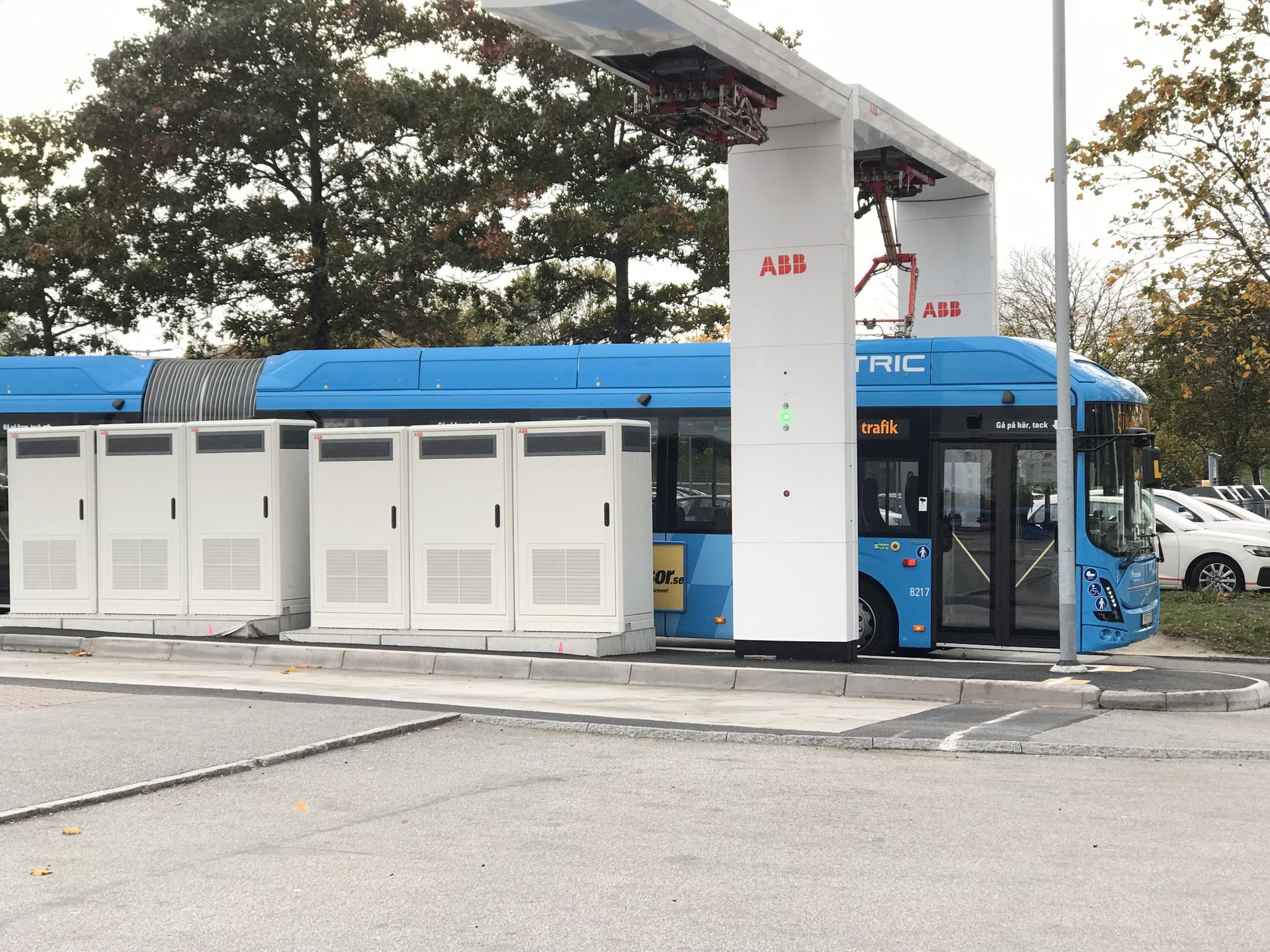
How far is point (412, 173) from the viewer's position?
102ft

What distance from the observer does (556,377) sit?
52.6ft

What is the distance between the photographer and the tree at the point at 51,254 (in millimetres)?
32875

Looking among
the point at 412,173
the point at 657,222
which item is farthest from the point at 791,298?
the point at 412,173

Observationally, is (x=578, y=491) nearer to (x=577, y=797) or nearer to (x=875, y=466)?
(x=875, y=466)

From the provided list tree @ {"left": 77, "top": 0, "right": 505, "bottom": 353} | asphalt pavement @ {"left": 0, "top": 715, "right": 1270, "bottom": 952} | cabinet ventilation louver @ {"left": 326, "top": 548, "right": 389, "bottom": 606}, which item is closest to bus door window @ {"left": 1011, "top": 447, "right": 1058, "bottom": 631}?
asphalt pavement @ {"left": 0, "top": 715, "right": 1270, "bottom": 952}

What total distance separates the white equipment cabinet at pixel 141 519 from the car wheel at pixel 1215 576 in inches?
611

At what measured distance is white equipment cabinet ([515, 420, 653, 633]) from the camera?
47.0 feet

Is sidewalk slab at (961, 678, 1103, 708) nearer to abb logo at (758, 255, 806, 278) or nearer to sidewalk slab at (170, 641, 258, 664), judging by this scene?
abb logo at (758, 255, 806, 278)

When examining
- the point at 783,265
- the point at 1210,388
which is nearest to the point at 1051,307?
the point at 1210,388

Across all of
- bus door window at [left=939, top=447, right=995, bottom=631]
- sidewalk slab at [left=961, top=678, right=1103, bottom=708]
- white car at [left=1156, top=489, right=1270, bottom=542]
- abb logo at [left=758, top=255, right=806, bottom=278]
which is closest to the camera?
sidewalk slab at [left=961, top=678, right=1103, bottom=708]

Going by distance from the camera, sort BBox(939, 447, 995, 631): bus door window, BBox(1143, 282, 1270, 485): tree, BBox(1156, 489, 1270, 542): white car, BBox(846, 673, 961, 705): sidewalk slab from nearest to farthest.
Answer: BBox(846, 673, 961, 705): sidewalk slab → BBox(939, 447, 995, 631): bus door window → BBox(1143, 282, 1270, 485): tree → BBox(1156, 489, 1270, 542): white car

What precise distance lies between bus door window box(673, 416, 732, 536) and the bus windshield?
11.8 feet

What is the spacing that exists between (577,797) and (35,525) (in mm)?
10812

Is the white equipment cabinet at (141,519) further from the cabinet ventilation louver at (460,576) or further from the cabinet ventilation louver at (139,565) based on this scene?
the cabinet ventilation louver at (460,576)
